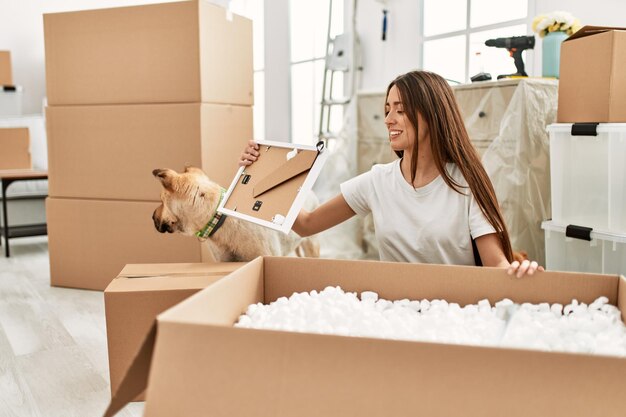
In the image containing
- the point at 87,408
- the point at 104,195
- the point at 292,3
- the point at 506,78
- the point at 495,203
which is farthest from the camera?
the point at 292,3

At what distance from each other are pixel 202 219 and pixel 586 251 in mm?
1313

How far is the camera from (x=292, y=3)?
4734 millimetres

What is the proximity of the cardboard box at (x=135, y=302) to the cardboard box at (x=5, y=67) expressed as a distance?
188 inches

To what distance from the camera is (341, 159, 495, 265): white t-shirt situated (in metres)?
1.50

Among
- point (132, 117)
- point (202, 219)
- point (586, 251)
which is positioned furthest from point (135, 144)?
point (586, 251)

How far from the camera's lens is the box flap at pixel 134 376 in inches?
26.1

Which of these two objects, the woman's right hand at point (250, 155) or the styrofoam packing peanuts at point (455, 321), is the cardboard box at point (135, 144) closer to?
the woman's right hand at point (250, 155)

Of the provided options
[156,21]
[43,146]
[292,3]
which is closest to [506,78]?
[156,21]

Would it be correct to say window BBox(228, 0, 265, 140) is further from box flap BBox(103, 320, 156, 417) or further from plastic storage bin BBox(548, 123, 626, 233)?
box flap BBox(103, 320, 156, 417)

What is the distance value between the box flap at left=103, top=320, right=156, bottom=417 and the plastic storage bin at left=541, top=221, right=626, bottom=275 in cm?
166

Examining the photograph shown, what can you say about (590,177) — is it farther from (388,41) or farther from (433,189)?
(388,41)

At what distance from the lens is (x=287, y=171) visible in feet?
4.21

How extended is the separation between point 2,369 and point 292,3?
Result: 3.59 metres

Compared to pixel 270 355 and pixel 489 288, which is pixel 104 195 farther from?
pixel 270 355
